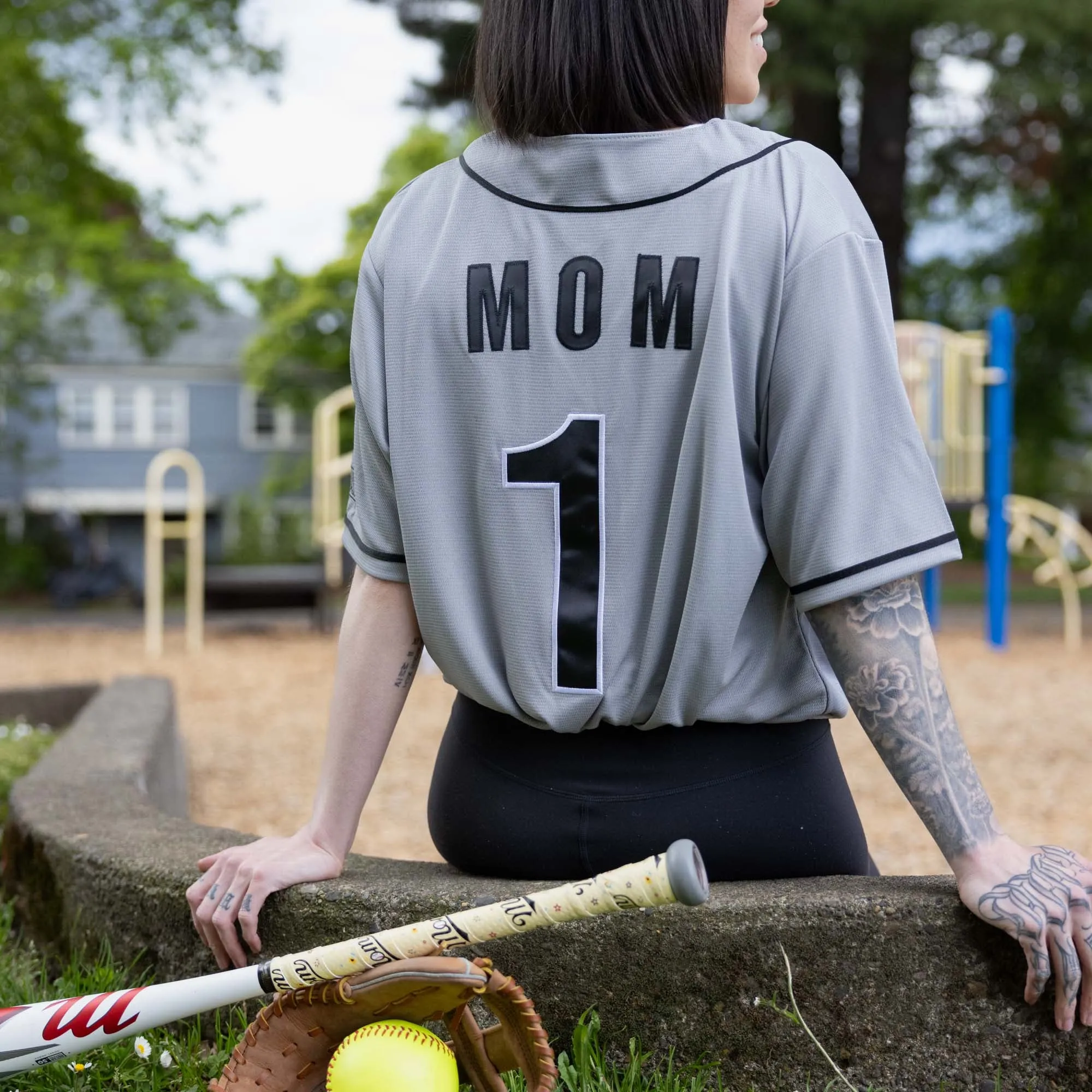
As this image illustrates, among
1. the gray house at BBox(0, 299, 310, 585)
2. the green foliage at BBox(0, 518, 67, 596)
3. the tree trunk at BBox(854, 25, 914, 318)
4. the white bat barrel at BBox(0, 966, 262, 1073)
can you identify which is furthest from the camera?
the gray house at BBox(0, 299, 310, 585)

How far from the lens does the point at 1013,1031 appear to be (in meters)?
1.50

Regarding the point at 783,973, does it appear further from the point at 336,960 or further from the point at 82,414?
the point at 82,414

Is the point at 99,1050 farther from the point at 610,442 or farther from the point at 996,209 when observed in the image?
the point at 996,209

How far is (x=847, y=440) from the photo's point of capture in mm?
1366

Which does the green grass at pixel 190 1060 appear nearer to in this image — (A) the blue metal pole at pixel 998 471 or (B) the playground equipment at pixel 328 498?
(B) the playground equipment at pixel 328 498

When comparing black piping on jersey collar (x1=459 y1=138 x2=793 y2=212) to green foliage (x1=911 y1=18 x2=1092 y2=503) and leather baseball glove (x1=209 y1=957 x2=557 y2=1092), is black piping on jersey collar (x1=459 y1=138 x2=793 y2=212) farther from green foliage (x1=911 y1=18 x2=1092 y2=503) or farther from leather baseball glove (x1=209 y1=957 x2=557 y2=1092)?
green foliage (x1=911 y1=18 x2=1092 y2=503)

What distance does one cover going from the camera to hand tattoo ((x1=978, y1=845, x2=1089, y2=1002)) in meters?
1.38

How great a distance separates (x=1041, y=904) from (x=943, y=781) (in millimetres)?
158

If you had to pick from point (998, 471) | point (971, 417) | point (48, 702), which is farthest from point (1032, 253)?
point (48, 702)

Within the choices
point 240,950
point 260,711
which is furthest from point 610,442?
point 260,711

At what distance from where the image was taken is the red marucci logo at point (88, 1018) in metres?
1.42

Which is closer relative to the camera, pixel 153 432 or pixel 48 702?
pixel 48 702

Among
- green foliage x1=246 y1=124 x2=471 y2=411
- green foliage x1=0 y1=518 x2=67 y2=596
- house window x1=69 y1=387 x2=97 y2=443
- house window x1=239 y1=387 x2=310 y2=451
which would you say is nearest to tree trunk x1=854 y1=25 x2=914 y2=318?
green foliage x1=246 y1=124 x2=471 y2=411

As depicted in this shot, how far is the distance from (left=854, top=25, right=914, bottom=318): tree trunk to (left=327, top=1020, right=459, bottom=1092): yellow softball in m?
13.8
